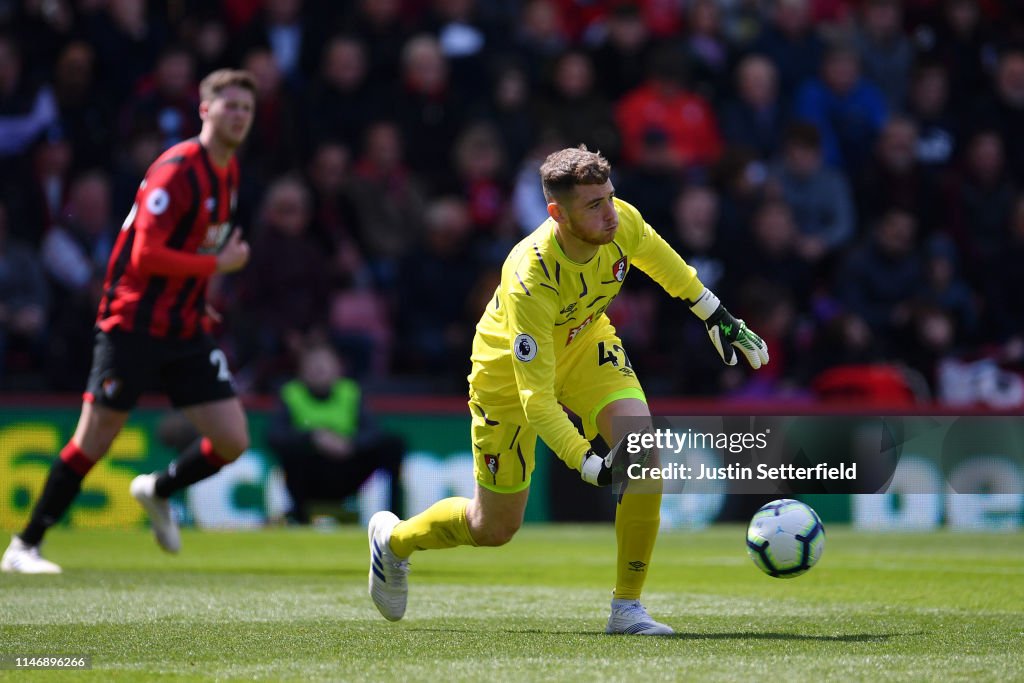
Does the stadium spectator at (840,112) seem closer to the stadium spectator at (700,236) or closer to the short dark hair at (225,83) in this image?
the stadium spectator at (700,236)

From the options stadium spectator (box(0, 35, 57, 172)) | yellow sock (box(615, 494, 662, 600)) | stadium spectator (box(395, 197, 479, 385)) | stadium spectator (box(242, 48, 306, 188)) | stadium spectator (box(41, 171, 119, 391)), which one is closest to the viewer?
yellow sock (box(615, 494, 662, 600))

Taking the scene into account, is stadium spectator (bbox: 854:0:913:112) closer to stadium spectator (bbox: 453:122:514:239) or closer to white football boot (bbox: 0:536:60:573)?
stadium spectator (bbox: 453:122:514:239)

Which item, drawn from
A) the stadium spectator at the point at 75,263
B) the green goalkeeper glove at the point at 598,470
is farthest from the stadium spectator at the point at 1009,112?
the green goalkeeper glove at the point at 598,470

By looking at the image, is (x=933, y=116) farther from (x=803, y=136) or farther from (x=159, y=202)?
(x=159, y=202)

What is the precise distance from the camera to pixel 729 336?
6434 millimetres

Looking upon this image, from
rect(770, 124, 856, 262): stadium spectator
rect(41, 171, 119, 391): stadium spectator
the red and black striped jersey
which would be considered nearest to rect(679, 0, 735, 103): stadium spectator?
rect(770, 124, 856, 262): stadium spectator

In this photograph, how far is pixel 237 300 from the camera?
1359 cm

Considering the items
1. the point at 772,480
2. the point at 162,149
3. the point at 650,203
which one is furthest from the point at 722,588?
the point at 162,149

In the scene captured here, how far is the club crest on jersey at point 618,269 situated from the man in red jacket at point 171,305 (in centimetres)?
282

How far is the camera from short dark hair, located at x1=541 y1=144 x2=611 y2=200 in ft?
19.5

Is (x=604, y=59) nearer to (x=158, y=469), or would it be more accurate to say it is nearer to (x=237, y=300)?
(x=237, y=300)

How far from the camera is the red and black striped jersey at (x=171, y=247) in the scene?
8.47 meters

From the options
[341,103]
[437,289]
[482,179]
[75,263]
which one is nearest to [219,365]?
[75,263]

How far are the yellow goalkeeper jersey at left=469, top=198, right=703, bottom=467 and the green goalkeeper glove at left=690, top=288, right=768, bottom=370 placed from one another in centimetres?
10
